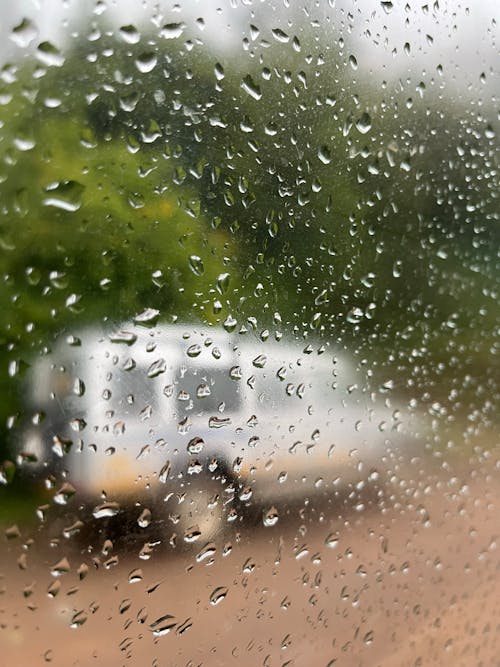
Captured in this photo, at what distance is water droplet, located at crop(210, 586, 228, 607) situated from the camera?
55 cm

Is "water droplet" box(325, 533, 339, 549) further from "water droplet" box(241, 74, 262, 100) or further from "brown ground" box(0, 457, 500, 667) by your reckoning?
"water droplet" box(241, 74, 262, 100)

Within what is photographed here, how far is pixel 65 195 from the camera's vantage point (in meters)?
0.45

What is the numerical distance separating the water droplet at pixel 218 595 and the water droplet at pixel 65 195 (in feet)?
1.15

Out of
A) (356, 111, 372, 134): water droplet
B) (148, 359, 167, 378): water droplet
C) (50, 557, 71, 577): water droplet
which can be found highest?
(356, 111, 372, 134): water droplet

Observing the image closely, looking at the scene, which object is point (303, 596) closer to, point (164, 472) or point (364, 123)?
point (164, 472)

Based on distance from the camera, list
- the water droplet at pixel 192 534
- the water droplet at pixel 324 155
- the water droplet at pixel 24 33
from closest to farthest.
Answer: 1. the water droplet at pixel 24 33
2. the water droplet at pixel 192 534
3. the water droplet at pixel 324 155

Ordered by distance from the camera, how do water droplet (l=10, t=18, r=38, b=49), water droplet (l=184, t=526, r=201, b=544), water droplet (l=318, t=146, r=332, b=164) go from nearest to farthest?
water droplet (l=10, t=18, r=38, b=49) → water droplet (l=184, t=526, r=201, b=544) → water droplet (l=318, t=146, r=332, b=164)

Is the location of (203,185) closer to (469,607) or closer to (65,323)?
(65,323)

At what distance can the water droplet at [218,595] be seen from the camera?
55 centimetres

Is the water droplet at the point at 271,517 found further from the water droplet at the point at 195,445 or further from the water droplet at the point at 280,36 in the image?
the water droplet at the point at 280,36

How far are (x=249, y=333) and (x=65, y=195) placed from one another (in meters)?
0.21

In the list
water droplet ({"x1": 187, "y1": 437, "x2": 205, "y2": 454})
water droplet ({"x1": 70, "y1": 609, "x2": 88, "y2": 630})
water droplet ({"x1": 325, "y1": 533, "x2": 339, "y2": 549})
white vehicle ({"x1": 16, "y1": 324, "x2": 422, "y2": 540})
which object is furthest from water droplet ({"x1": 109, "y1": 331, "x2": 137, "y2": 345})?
water droplet ({"x1": 325, "y1": 533, "x2": 339, "y2": 549})

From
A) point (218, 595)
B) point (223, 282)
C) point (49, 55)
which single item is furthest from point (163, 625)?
A: point (49, 55)

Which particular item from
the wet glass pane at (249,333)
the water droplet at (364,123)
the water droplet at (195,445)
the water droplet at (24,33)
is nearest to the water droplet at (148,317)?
the wet glass pane at (249,333)
